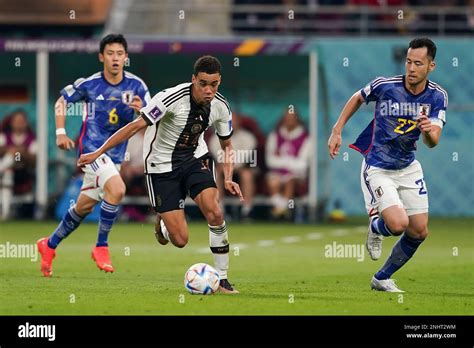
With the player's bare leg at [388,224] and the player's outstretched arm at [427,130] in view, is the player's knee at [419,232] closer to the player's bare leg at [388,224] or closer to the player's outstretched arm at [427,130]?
the player's bare leg at [388,224]

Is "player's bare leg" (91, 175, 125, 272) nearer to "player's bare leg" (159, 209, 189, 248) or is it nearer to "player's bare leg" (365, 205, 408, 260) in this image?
"player's bare leg" (159, 209, 189, 248)

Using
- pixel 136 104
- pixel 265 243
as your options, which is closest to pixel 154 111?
pixel 136 104

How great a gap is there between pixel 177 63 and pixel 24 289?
1419 centimetres

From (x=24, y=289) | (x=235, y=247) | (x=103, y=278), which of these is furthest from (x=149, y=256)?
(x=24, y=289)

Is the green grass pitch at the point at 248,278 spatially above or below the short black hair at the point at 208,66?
below

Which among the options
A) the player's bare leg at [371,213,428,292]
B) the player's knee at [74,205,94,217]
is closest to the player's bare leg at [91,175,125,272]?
the player's knee at [74,205,94,217]

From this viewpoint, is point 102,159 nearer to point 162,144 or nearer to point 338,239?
point 162,144

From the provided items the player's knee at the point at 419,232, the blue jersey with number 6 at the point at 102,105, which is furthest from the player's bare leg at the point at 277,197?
the player's knee at the point at 419,232

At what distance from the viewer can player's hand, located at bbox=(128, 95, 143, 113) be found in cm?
1425

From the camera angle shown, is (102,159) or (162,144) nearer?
(162,144)

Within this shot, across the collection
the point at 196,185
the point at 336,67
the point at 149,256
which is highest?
the point at 336,67

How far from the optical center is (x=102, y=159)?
14.9 m

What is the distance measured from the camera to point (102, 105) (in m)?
15.1

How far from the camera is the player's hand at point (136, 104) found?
561 inches
